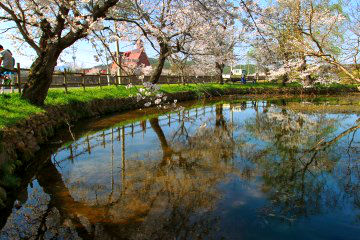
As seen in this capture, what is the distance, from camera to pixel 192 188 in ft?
20.0

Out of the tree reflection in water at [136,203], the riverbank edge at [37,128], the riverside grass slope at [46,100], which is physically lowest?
the tree reflection in water at [136,203]

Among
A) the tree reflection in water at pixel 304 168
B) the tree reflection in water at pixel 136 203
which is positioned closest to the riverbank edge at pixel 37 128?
the tree reflection in water at pixel 136 203

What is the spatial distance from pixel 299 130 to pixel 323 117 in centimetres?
403

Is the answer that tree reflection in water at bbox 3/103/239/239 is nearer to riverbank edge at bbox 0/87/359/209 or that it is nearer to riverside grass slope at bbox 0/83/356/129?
riverbank edge at bbox 0/87/359/209

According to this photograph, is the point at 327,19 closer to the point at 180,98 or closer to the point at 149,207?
the point at 180,98

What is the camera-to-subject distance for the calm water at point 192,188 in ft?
15.0

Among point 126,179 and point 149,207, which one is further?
point 126,179

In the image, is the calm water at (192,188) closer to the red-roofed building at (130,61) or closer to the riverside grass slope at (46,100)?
the riverside grass slope at (46,100)

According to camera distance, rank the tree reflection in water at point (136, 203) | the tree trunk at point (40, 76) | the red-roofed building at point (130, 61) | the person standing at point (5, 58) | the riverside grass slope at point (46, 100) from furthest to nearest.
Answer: the person standing at point (5, 58) < the tree trunk at point (40, 76) < the riverside grass slope at point (46, 100) < the red-roofed building at point (130, 61) < the tree reflection in water at point (136, 203)

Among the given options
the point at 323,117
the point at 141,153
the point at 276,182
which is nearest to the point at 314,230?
the point at 276,182

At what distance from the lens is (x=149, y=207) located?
5270mm

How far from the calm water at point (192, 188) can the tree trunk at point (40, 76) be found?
1.95 metres

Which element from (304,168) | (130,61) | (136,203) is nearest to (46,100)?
(136,203)

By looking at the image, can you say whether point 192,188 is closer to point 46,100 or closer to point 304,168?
point 304,168
